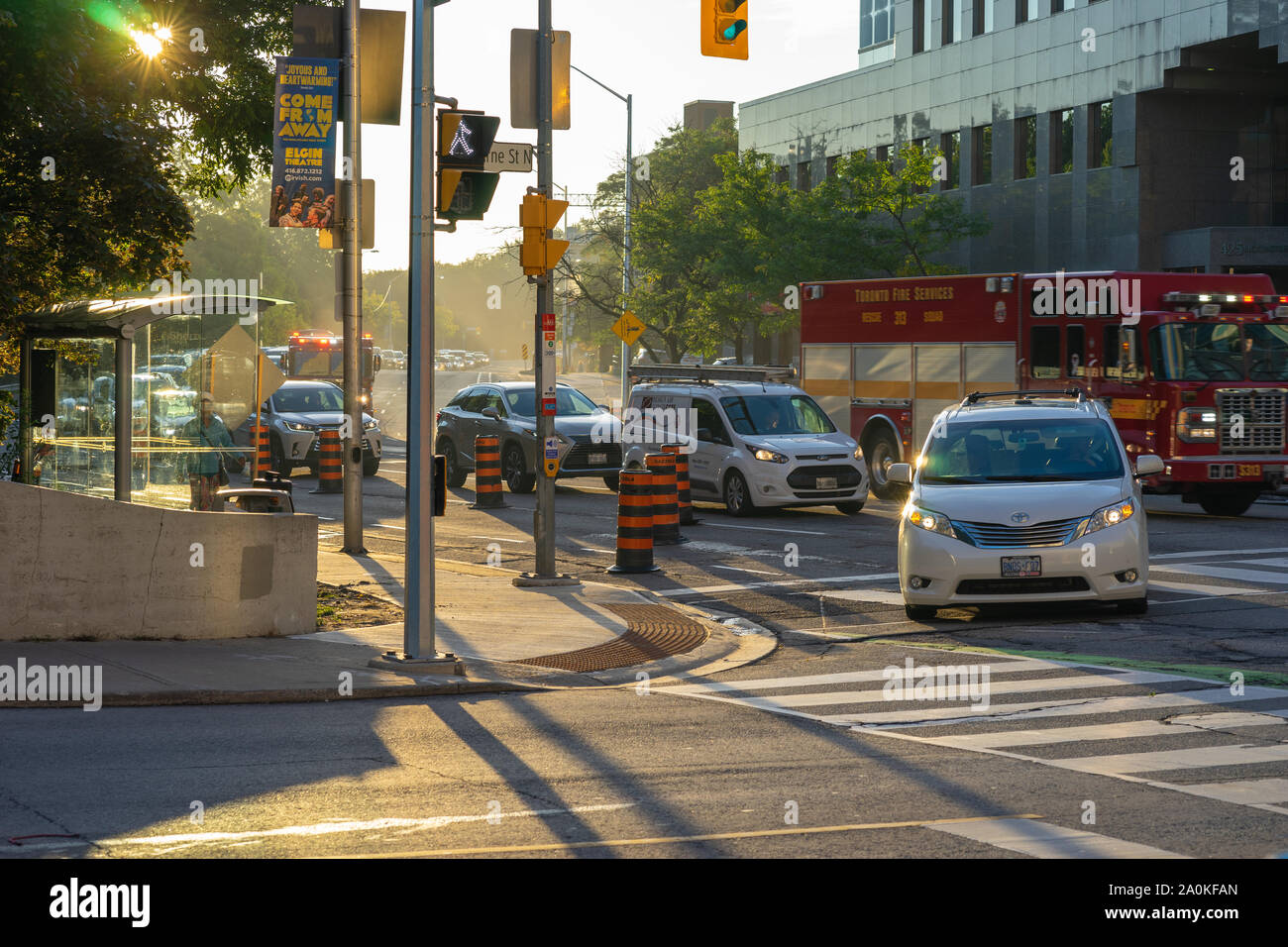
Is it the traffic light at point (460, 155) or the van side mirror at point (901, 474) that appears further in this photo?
the van side mirror at point (901, 474)

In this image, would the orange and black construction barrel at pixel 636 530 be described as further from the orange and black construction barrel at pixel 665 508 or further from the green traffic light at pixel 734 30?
the green traffic light at pixel 734 30

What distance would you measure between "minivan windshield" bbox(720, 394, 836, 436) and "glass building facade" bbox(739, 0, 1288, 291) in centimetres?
1959

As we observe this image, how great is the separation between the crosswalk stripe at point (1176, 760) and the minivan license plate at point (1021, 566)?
4.53 metres

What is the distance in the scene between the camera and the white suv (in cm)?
1338

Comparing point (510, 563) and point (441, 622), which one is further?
point (510, 563)

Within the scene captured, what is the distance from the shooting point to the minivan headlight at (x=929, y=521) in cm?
1361

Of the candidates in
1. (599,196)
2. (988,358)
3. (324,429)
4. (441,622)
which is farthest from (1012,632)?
(599,196)

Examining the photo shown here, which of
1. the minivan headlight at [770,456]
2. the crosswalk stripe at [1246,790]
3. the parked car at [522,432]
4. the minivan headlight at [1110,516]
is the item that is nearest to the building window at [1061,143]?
the parked car at [522,432]

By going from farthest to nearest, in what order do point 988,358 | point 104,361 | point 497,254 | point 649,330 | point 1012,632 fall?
1. point 649,330
2. point 497,254
3. point 988,358
4. point 104,361
5. point 1012,632

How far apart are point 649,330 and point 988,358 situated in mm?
38542

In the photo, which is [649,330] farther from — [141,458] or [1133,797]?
[1133,797]

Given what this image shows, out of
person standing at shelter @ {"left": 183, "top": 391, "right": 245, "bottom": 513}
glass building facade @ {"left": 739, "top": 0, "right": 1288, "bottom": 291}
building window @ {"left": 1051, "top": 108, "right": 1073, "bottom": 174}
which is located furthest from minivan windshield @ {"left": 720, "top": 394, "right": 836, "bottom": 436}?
building window @ {"left": 1051, "top": 108, "right": 1073, "bottom": 174}

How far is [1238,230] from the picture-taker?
135 ft

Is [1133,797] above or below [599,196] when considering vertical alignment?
below
